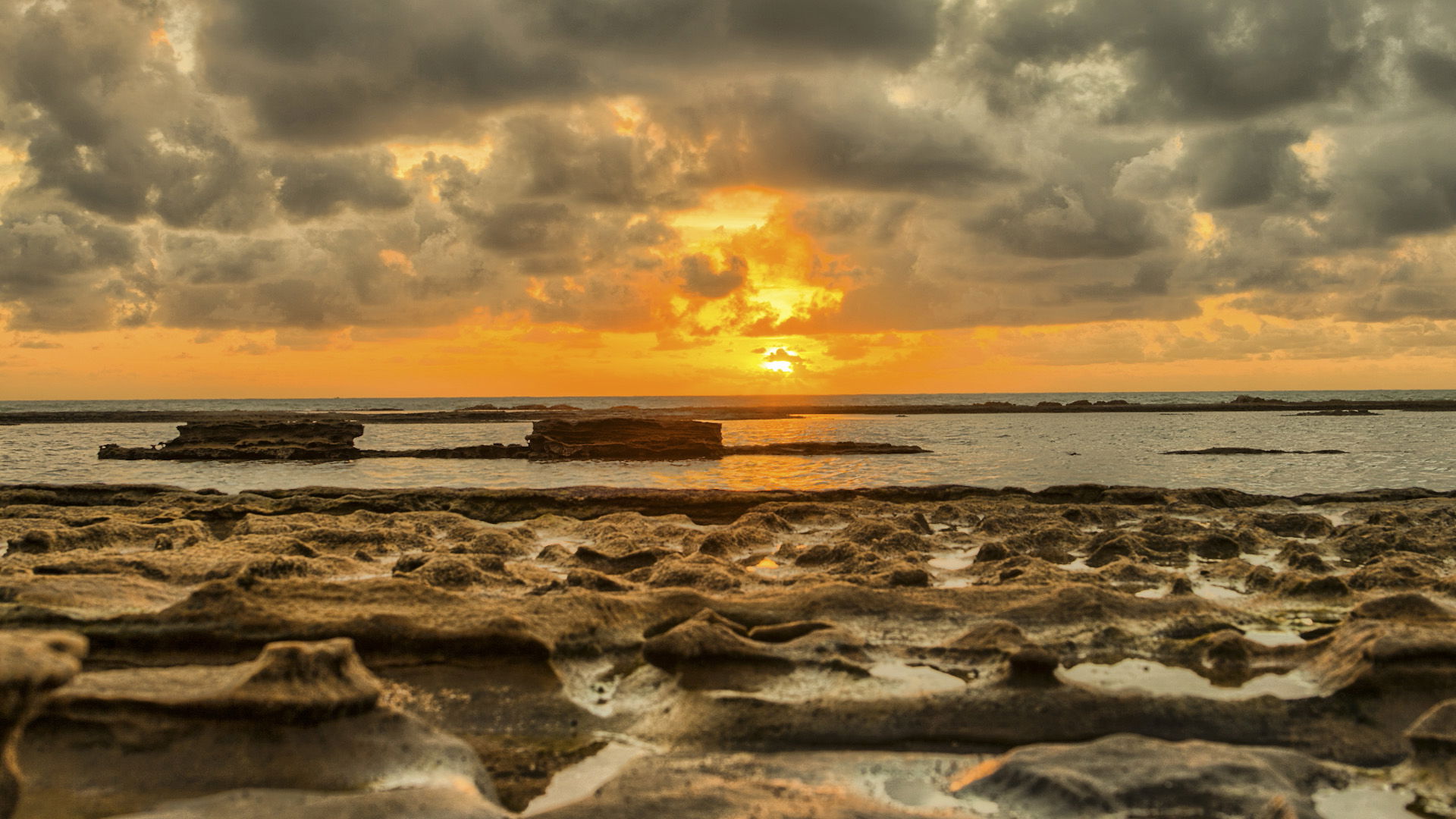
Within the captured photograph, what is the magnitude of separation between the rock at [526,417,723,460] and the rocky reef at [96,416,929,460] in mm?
35

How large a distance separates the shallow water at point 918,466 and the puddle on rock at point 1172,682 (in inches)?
634

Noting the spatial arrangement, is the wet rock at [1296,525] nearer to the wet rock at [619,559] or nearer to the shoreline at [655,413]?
A: the wet rock at [619,559]

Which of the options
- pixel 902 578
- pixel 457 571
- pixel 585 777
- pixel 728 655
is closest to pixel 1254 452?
pixel 902 578

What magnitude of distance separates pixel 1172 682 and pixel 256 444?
133ft

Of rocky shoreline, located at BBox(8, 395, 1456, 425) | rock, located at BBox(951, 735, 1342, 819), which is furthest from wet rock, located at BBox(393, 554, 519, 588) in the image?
rocky shoreline, located at BBox(8, 395, 1456, 425)

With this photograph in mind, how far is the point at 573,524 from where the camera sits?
1584 cm

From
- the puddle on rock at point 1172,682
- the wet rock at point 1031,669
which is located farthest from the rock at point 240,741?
the puddle on rock at point 1172,682

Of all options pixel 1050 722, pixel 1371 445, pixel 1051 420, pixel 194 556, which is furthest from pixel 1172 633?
pixel 1051 420

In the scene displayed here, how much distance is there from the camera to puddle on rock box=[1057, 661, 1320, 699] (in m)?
6.22

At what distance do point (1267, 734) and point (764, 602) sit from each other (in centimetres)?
413

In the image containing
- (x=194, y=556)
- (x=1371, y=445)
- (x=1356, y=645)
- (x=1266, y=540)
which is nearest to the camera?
(x=1356, y=645)

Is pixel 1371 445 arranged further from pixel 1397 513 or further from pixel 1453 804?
pixel 1453 804

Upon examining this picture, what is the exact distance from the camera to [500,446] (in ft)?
136

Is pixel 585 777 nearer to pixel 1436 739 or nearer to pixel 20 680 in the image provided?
pixel 20 680
